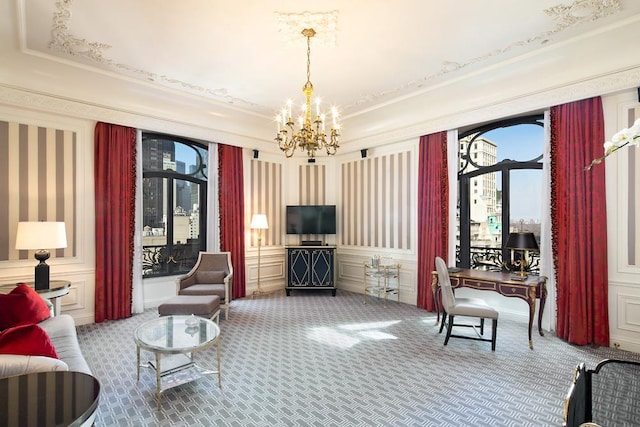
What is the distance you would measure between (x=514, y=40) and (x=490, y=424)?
3.69m

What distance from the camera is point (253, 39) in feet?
11.8

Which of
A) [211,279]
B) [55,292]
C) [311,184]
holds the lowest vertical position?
[211,279]

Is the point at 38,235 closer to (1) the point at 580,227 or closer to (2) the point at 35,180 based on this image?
(2) the point at 35,180

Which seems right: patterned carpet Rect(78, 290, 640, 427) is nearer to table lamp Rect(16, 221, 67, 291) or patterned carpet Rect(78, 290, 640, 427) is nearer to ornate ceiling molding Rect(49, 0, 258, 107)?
table lamp Rect(16, 221, 67, 291)

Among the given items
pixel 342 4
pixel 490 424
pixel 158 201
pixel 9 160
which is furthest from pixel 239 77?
pixel 490 424

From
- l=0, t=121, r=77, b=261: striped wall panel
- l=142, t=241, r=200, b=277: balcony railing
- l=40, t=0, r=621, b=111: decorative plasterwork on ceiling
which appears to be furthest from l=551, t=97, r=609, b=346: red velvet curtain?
l=0, t=121, r=77, b=261: striped wall panel

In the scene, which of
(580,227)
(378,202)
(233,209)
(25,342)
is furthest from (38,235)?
(580,227)

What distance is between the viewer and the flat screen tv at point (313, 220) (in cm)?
682

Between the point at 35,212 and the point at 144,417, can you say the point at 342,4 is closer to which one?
the point at 144,417

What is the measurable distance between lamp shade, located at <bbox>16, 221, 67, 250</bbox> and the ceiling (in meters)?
1.81

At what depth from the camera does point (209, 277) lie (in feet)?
17.3

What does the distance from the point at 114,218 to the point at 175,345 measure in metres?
3.01

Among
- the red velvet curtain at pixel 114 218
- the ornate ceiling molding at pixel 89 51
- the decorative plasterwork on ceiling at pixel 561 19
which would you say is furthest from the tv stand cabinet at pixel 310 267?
the decorative plasterwork on ceiling at pixel 561 19

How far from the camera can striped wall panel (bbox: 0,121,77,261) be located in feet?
13.7
